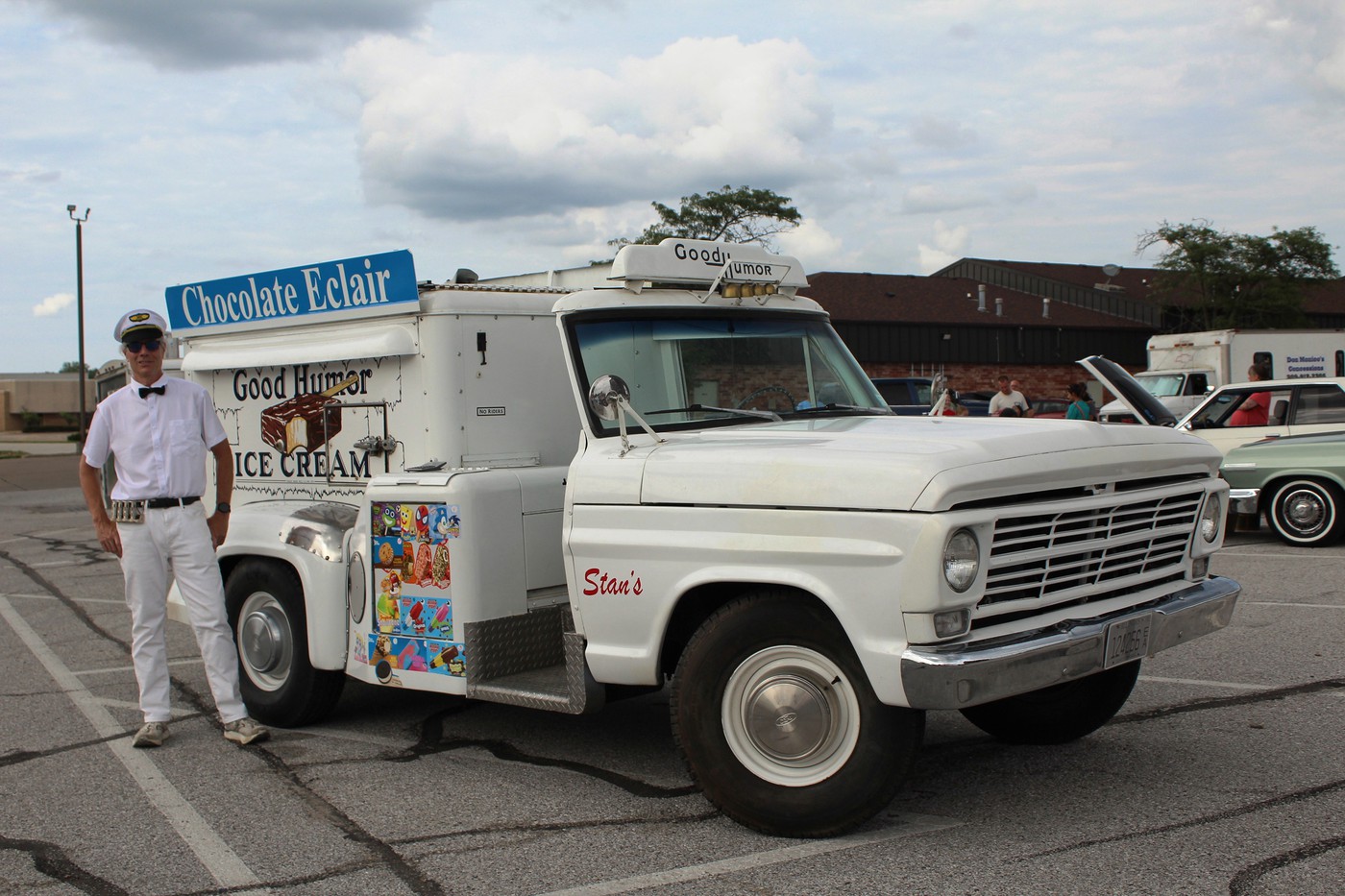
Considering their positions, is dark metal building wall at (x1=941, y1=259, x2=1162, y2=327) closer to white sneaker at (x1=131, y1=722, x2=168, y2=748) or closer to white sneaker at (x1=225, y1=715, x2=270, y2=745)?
white sneaker at (x1=225, y1=715, x2=270, y2=745)

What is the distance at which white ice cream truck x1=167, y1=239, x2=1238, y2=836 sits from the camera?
430cm

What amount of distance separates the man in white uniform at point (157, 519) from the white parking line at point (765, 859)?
108 inches

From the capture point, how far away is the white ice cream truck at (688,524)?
430cm

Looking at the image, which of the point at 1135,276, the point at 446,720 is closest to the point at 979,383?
the point at 1135,276

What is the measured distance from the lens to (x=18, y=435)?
203 feet

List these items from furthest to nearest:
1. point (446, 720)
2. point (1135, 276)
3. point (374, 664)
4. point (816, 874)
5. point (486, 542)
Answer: point (1135, 276), point (446, 720), point (374, 664), point (486, 542), point (816, 874)

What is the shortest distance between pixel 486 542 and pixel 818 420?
158 centimetres

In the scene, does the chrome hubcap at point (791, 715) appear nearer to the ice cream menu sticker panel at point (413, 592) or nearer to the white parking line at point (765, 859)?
the white parking line at point (765, 859)

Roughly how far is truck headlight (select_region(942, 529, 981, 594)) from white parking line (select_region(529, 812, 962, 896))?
1.05 metres

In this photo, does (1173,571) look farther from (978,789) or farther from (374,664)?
(374,664)

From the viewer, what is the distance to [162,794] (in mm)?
5465

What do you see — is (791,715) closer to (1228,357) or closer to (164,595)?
(164,595)

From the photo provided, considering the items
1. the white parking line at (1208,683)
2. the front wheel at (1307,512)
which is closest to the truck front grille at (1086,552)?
the white parking line at (1208,683)

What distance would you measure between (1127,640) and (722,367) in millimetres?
2134
